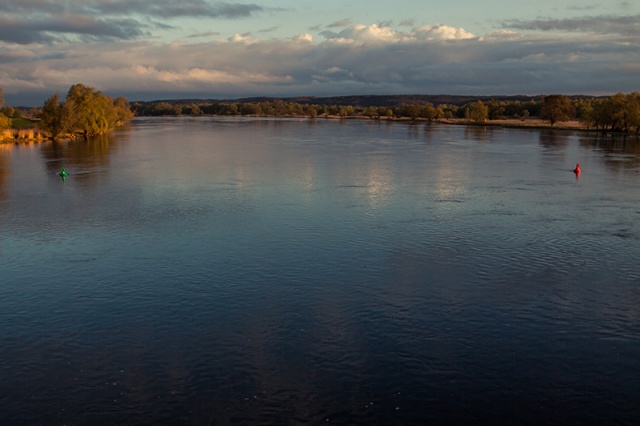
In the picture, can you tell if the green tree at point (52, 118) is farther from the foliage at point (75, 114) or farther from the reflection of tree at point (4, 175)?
the reflection of tree at point (4, 175)

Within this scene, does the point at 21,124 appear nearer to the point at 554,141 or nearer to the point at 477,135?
the point at 477,135

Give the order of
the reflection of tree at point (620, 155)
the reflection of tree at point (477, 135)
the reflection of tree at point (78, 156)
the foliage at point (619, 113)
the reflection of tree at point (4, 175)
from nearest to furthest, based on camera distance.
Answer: the reflection of tree at point (4, 175), the reflection of tree at point (78, 156), the reflection of tree at point (620, 155), the reflection of tree at point (477, 135), the foliage at point (619, 113)

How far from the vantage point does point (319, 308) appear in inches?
750

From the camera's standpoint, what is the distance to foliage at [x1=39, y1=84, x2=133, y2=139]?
100m

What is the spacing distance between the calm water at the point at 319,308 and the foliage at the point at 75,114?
221 ft

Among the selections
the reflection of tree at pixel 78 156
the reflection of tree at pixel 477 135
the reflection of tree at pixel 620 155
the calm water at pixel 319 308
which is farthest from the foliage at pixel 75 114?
the reflection of tree at pixel 620 155

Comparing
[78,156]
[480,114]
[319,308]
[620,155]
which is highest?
[480,114]

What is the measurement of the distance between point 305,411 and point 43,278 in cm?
1390

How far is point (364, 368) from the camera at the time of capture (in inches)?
595

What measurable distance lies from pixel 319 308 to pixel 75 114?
98.1 meters

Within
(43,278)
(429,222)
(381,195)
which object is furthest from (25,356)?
(381,195)

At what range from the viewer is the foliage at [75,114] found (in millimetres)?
100188

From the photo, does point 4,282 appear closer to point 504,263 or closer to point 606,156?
point 504,263

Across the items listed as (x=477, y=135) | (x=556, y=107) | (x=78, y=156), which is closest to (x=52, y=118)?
(x=78, y=156)
